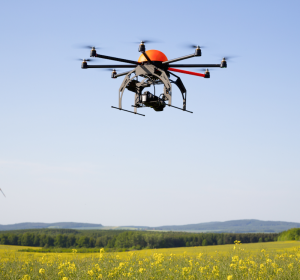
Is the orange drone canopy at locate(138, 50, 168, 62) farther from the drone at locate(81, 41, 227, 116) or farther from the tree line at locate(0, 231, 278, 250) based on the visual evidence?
the tree line at locate(0, 231, 278, 250)

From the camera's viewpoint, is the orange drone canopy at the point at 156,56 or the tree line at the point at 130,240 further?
the tree line at the point at 130,240

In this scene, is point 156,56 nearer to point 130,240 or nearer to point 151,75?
point 151,75

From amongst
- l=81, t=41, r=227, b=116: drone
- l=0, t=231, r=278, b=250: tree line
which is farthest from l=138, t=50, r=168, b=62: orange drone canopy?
l=0, t=231, r=278, b=250: tree line

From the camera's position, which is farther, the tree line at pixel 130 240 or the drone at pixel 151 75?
the tree line at pixel 130 240

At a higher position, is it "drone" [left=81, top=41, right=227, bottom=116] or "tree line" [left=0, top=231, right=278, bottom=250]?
"drone" [left=81, top=41, right=227, bottom=116]

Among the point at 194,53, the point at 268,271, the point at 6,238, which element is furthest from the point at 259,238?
the point at 194,53

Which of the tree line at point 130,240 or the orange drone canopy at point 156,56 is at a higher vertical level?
the orange drone canopy at point 156,56

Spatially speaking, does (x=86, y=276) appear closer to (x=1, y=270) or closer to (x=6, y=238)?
(x=1, y=270)

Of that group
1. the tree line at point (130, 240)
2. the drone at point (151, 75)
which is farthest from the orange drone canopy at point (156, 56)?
the tree line at point (130, 240)

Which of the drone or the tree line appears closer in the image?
the drone

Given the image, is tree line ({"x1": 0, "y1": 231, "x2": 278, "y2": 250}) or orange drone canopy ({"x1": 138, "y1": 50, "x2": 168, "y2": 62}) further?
tree line ({"x1": 0, "y1": 231, "x2": 278, "y2": 250})

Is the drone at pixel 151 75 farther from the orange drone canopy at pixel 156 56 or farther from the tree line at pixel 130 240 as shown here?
the tree line at pixel 130 240
